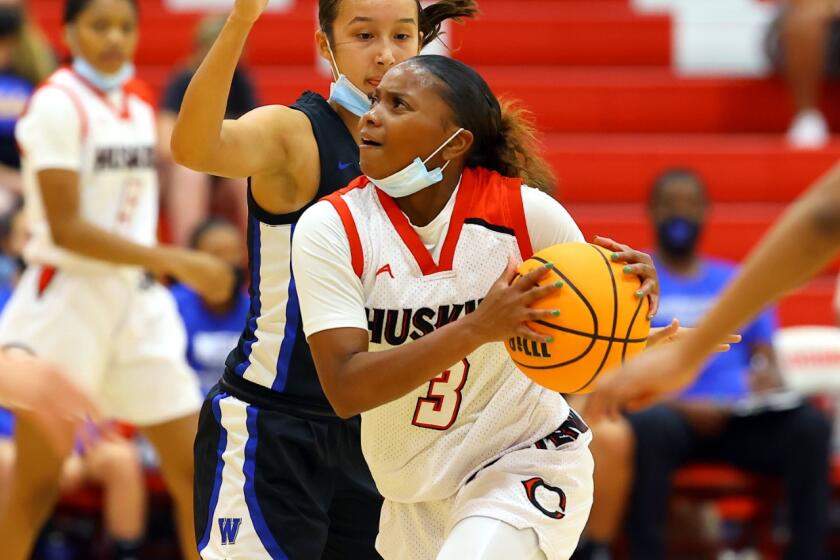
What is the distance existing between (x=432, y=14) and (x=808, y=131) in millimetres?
5484

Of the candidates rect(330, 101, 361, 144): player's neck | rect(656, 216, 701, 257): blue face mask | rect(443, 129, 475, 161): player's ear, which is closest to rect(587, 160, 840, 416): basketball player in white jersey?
rect(443, 129, 475, 161): player's ear

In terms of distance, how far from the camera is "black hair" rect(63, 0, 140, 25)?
17.5 ft

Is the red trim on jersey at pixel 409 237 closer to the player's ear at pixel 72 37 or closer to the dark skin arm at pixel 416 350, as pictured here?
the dark skin arm at pixel 416 350

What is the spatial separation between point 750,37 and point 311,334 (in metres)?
7.24

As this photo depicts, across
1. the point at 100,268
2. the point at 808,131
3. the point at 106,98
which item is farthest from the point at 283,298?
the point at 808,131

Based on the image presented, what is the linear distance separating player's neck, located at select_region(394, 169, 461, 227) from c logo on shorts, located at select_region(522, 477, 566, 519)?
1.95 feet

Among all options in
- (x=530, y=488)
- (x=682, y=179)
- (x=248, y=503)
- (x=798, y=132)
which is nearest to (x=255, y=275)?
(x=248, y=503)

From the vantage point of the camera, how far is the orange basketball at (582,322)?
298 centimetres

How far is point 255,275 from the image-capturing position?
367 cm

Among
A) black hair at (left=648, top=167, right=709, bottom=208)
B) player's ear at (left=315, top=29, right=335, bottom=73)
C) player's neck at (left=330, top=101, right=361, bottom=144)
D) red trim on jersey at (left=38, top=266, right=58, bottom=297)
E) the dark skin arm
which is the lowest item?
black hair at (left=648, top=167, right=709, bottom=208)

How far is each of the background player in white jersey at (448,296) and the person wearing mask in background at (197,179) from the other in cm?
404

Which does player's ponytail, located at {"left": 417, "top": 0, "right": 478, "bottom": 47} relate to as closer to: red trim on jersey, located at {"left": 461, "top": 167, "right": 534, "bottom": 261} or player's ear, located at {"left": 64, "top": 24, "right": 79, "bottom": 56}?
red trim on jersey, located at {"left": 461, "top": 167, "right": 534, "bottom": 261}

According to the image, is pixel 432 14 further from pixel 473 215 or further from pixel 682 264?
pixel 682 264

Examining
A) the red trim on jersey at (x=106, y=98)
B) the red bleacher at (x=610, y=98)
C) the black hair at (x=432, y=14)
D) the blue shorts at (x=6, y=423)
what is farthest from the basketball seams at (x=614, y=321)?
the red bleacher at (x=610, y=98)
